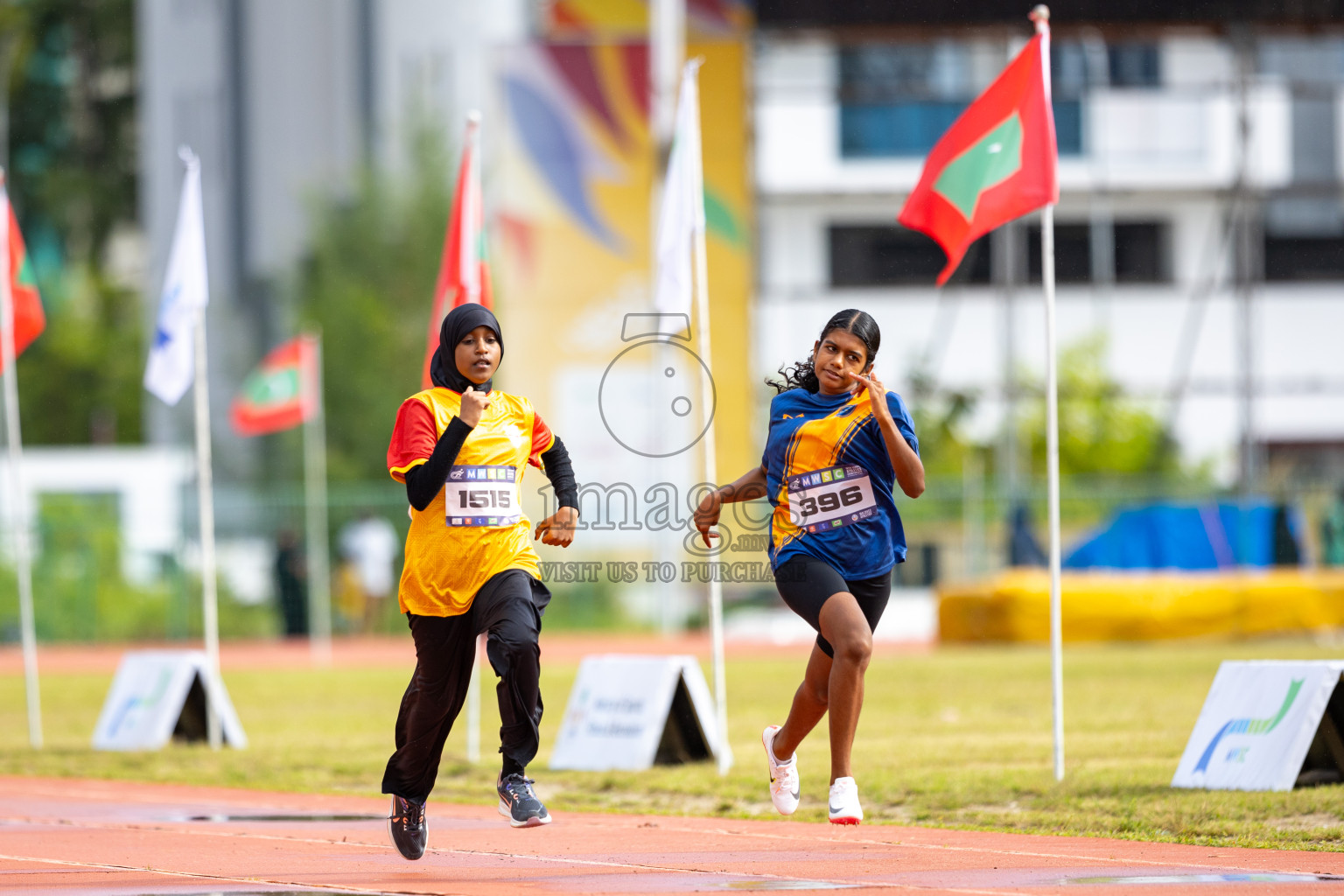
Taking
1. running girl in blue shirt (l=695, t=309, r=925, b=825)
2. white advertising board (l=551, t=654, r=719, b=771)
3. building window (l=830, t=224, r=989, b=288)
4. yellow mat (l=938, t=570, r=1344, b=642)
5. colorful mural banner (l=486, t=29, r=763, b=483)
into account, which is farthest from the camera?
building window (l=830, t=224, r=989, b=288)

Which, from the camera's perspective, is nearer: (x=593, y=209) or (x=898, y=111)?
(x=593, y=209)

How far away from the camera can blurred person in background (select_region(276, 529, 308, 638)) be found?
32.3m

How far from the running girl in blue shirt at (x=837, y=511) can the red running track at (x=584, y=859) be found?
0.61m

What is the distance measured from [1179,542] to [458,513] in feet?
73.8

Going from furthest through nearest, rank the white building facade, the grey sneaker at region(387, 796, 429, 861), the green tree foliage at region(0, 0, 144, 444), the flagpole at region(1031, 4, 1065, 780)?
the green tree foliage at region(0, 0, 144, 444) < the white building facade < the flagpole at region(1031, 4, 1065, 780) < the grey sneaker at region(387, 796, 429, 861)

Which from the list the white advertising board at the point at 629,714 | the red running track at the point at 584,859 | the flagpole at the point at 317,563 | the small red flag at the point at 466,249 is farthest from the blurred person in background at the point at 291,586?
the red running track at the point at 584,859

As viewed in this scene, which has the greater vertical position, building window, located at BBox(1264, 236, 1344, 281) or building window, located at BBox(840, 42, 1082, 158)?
building window, located at BBox(840, 42, 1082, 158)

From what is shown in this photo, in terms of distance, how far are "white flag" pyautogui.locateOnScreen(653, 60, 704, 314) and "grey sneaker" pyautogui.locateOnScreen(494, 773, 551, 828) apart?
4.66 meters

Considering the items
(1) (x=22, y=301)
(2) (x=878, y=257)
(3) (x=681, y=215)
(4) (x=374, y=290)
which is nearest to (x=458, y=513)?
(3) (x=681, y=215)

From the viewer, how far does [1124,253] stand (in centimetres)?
4781

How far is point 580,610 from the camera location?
108 feet

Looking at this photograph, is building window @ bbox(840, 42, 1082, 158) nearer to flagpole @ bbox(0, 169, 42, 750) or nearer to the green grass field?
the green grass field

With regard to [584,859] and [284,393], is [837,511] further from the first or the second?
[284,393]

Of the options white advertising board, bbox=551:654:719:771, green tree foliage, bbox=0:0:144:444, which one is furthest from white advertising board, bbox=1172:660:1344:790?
green tree foliage, bbox=0:0:144:444
